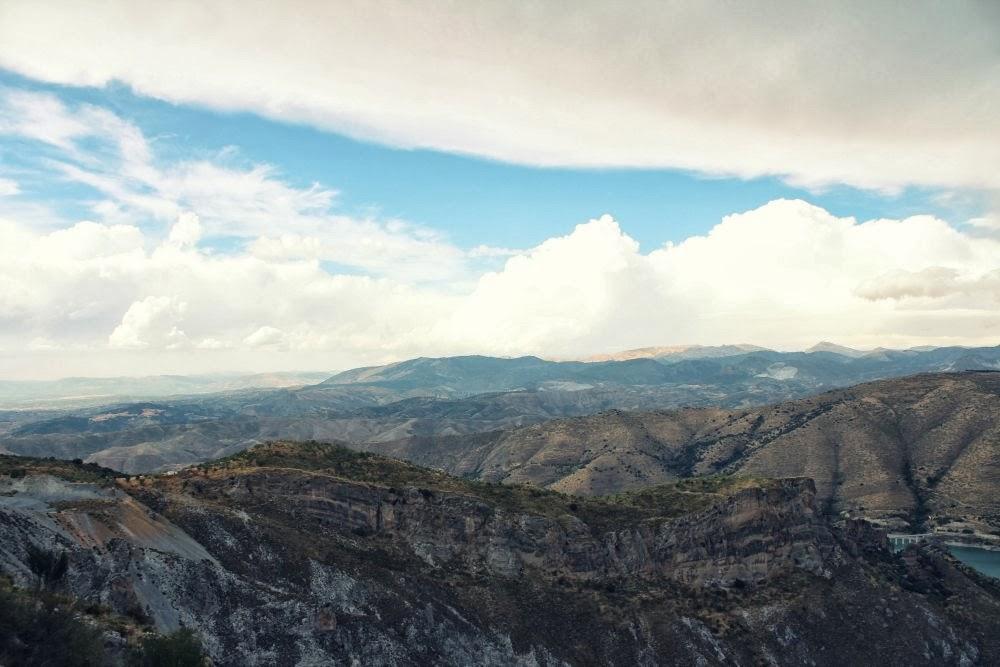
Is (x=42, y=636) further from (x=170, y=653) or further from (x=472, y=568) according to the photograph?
(x=472, y=568)

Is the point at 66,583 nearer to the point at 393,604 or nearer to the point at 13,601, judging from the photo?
the point at 13,601

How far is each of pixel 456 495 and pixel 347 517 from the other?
1892 cm

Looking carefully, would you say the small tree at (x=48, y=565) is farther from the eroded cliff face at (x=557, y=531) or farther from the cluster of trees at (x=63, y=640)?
the eroded cliff face at (x=557, y=531)

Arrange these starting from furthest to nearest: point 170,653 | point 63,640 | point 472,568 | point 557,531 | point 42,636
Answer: point 557,531 → point 472,568 → point 170,653 → point 63,640 → point 42,636

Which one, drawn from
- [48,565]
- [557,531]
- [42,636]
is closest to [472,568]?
[557,531]

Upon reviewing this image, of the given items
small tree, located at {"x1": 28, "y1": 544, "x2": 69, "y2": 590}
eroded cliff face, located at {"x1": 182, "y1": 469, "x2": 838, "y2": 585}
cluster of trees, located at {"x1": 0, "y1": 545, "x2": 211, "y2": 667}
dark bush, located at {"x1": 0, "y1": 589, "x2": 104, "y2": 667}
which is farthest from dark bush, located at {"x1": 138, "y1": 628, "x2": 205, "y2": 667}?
eroded cliff face, located at {"x1": 182, "y1": 469, "x2": 838, "y2": 585}

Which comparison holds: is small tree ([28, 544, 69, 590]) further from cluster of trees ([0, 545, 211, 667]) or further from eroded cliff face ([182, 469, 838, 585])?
eroded cliff face ([182, 469, 838, 585])

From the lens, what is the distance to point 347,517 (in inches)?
4119

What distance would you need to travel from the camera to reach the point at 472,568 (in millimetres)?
104625

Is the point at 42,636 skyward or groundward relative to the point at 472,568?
skyward

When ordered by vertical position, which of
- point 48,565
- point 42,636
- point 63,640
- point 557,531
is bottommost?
point 557,531

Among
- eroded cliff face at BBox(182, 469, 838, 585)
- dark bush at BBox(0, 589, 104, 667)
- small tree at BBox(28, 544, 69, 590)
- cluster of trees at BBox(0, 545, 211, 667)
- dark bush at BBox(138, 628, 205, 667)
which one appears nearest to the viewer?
dark bush at BBox(0, 589, 104, 667)

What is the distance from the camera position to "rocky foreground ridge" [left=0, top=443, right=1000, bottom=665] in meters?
72.9

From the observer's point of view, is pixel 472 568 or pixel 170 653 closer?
pixel 170 653
